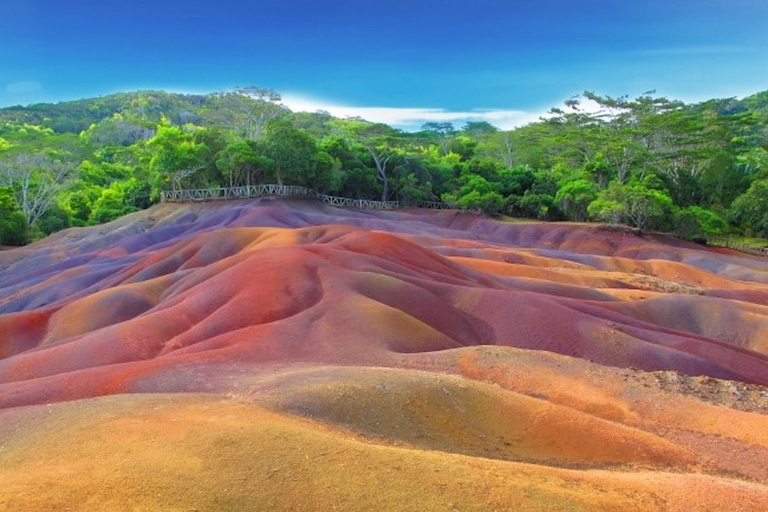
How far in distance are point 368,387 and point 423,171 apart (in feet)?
237

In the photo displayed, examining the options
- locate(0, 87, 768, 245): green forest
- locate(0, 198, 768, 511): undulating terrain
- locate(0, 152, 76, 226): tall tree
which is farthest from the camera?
locate(0, 152, 76, 226): tall tree

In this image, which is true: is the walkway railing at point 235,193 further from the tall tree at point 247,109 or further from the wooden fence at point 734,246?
the wooden fence at point 734,246

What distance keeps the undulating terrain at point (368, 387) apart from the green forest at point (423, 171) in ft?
92.7

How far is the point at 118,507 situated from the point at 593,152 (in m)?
92.2

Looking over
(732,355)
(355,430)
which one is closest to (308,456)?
(355,430)

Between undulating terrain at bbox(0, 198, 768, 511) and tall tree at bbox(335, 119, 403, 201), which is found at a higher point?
tall tree at bbox(335, 119, 403, 201)

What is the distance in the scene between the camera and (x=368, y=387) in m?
15.1

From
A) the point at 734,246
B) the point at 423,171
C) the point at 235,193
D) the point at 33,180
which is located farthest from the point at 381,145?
the point at 734,246

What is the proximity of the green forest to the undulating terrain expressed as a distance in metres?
28.3

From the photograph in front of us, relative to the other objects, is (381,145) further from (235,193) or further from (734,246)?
(734,246)

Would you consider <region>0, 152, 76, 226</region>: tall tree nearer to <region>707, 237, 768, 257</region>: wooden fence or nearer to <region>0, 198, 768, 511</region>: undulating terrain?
<region>0, 198, 768, 511</region>: undulating terrain

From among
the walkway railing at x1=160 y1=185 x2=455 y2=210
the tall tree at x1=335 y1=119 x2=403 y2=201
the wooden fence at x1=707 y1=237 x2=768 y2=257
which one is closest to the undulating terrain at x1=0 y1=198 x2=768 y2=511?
the wooden fence at x1=707 y1=237 x2=768 y2=257

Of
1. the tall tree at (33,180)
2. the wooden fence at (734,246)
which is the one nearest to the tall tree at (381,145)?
the tall tree at (33,180)

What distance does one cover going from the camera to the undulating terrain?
9.52 meters
